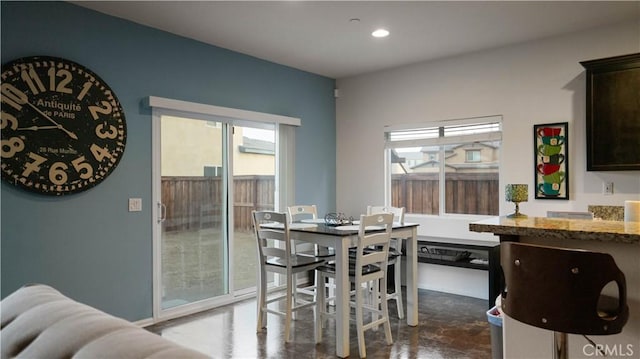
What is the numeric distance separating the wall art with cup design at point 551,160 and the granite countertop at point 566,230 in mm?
2149

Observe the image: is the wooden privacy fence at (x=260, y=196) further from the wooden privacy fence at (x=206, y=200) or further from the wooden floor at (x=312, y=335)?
the wooden floor at (x=312, y=335)

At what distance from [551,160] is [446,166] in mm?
1148

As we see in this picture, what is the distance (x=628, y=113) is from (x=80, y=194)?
452cm

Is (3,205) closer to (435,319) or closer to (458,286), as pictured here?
(435,319)

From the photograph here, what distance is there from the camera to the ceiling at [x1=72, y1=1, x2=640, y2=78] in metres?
3.33

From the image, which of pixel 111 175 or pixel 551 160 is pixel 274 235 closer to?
pixel 111 175

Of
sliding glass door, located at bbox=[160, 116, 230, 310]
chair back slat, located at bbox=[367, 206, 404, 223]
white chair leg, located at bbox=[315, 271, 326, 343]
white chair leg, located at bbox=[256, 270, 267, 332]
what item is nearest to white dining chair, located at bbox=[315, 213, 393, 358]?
white chair leg, located at bbox=[315, 271, 326, 343]

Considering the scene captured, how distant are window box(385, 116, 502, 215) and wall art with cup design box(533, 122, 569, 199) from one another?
0.42m

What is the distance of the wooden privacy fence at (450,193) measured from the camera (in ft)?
15.1

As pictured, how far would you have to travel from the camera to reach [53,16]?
3154 millimetres

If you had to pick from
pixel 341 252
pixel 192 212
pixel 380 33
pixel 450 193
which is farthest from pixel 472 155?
pixel 192 212

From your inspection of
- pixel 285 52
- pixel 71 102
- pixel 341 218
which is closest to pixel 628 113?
pixel 341 218

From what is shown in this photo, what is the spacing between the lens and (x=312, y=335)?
343 cm

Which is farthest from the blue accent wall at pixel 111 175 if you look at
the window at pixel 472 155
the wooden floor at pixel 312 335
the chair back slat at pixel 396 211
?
the window at pixel 472 155
